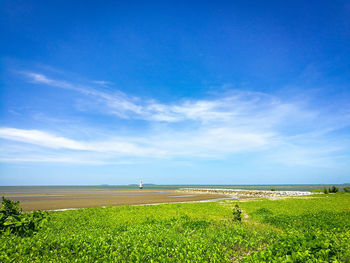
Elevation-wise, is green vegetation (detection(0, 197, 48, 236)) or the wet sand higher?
green vegetation (detection(0, 197, 48, 236))

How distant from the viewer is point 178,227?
12.2 meters

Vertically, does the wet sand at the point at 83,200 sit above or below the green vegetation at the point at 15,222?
below

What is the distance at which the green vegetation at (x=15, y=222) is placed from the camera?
1032 centimetres

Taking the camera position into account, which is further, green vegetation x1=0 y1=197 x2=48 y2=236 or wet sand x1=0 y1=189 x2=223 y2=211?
wet sand x1=0 y1=189 x2=223 y2=211

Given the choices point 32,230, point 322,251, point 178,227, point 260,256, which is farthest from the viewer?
point 178,227

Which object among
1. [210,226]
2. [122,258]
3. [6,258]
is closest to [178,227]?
[210,226]

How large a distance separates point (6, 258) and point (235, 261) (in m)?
7.56

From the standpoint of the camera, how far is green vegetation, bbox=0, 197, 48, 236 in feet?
33.9

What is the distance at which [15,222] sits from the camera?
411 inches

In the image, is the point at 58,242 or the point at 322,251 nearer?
the point at 322,251

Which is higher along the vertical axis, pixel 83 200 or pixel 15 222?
pixel 15 222

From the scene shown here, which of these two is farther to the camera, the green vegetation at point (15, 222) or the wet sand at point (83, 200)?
the wet sand at point (83, 200)

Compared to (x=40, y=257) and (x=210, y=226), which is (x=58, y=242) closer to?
(x=40, y=257)

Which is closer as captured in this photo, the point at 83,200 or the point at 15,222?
the point at 15,222
